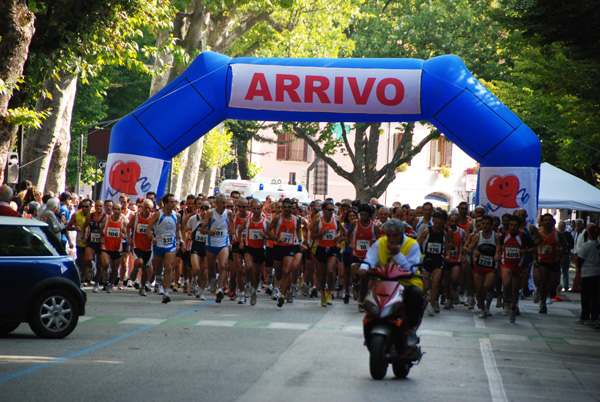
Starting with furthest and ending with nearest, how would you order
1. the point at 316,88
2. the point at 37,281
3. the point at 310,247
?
the point at 316,88
the point at 310,247
the point at 37,281

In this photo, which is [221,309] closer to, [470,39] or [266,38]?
[266,38]

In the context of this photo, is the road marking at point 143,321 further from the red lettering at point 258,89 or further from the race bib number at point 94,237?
the red lettering at point 258,89

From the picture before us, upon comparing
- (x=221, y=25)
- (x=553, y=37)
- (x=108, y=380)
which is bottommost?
(x=108, y=380)

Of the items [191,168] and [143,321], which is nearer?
[143,321]

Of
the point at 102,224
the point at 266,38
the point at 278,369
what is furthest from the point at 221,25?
the point at 278,369

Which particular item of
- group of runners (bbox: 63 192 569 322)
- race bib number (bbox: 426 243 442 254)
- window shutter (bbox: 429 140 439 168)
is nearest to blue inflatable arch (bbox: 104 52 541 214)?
group of runners (bbox: 63 192 569 322)

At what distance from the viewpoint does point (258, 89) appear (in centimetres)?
1845

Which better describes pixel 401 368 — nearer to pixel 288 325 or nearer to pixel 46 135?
pixel 288 325

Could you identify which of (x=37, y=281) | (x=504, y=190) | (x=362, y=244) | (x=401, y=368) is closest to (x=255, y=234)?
(x=362, y=244)

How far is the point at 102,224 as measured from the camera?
16.6 m

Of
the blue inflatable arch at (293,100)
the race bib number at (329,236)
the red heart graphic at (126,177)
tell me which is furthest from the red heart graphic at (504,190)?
the red heart graphic at (126,177)

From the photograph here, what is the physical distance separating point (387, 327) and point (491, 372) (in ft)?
4.79

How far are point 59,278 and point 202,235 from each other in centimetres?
589

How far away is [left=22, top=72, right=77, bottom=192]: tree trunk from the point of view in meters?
20.6
